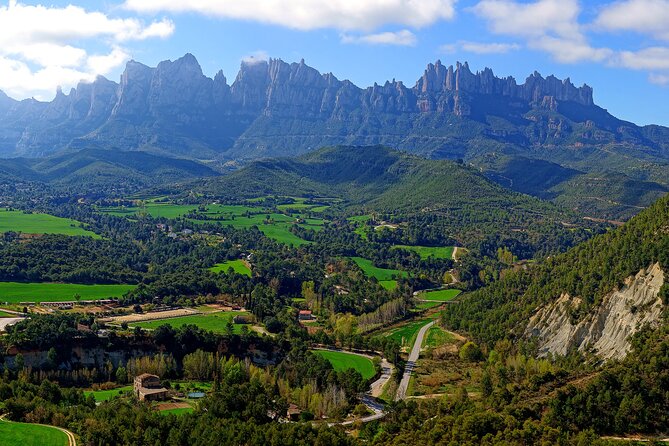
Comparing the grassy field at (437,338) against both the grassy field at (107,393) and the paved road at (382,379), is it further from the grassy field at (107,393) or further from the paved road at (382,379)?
the grassy field at (107,393)

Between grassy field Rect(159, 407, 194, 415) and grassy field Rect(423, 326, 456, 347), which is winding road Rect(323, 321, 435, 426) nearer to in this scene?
grassy field Rect(423, 326, 456, 347)

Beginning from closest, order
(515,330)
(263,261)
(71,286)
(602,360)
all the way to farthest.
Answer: (602,360)
(515,330)
(71,286)
(263,261)

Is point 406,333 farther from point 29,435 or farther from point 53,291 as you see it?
point 29,435

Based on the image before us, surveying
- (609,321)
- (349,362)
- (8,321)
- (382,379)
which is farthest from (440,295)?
(8,321)

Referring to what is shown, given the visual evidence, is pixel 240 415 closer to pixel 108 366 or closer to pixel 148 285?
pixel 108 366

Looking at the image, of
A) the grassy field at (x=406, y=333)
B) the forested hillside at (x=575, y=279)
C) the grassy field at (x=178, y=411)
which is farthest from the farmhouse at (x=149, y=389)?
the forested hillside at (x=575, y=279)

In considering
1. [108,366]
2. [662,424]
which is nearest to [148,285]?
[108,366]
